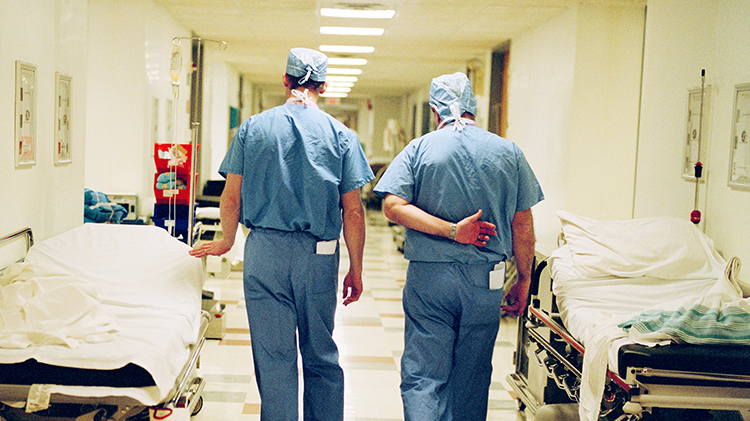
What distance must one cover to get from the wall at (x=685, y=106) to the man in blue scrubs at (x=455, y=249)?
113 cm

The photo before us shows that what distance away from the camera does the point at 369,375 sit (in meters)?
3.88

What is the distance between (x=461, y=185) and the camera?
2525 mm

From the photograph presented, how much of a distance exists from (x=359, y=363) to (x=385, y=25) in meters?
3.85

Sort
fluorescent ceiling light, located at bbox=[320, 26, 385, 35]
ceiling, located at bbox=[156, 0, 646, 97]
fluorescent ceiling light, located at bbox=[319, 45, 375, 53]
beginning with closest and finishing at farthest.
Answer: ceiling, located at bbox=[156, 0, 646, 97], fluorescent ceiling light, located at bbox=[320, 26, 385, 35], fluorescent ceiling light, located at bbox=[319, 45, 375, 53]

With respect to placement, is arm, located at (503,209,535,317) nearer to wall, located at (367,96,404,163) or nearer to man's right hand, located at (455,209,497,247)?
man's right hand, located at (455,209,497,247)

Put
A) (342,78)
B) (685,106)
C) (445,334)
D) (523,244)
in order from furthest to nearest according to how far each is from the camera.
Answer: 1. (342,78)
2. (685,106)
3. (523,244)
4. (445,334)

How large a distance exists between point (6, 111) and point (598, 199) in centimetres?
425

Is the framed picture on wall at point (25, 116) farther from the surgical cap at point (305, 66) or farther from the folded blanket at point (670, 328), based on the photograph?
the folded blanket at point (670, 328)

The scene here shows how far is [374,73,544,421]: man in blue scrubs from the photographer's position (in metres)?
2.47

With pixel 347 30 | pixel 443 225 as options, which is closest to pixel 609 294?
pixel 443 225

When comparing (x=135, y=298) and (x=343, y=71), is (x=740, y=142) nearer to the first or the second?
(x=135, y=298)

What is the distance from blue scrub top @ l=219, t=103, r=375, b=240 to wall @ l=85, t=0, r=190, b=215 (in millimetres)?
3326

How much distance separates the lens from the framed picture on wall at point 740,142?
9.70 feet

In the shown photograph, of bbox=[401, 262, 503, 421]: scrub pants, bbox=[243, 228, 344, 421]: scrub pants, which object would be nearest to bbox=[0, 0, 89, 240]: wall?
bbox=[243, 228, 344, 421]: scrub pants
